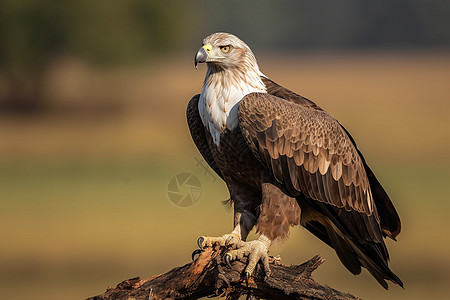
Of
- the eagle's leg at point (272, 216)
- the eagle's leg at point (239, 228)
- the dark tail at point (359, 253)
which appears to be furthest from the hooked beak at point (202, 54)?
the dark tail at point (359, 253)

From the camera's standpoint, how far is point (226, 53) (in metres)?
6.85

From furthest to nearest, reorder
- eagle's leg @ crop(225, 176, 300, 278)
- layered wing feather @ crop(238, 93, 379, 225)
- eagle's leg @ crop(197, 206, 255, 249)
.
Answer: eagle's leg @ crop(197, 206, 255, 249) → layered wing feather @ crop(238, 93, 379, 225) → eagle's leg @ crop(225, 176, 300, 278)

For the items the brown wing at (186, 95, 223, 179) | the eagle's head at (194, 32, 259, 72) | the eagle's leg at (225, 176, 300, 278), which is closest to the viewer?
the eagle's leg at (225, 176, 300, 278)

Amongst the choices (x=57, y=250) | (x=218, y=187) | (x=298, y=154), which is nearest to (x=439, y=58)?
(x=218, y=187)

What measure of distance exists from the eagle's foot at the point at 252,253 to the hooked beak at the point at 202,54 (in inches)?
62.1

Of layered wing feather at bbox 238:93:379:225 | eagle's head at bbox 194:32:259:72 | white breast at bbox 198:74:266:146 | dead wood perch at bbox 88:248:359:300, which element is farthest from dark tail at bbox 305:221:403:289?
eagle's head at bbox 194:32:259:72

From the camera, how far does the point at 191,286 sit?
240 inches

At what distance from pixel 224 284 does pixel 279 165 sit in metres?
1.22

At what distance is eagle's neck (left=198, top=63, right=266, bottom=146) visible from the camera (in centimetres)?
667

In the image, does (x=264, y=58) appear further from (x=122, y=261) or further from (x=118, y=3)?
(x=122, y=261)

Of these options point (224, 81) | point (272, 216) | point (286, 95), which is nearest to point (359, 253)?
point (272, 216)

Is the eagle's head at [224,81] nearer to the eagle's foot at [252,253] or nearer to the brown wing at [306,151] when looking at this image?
the brown wing at [306,151]

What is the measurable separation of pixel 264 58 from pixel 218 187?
204 ft

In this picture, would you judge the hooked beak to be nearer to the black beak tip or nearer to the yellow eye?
the black beak tip
